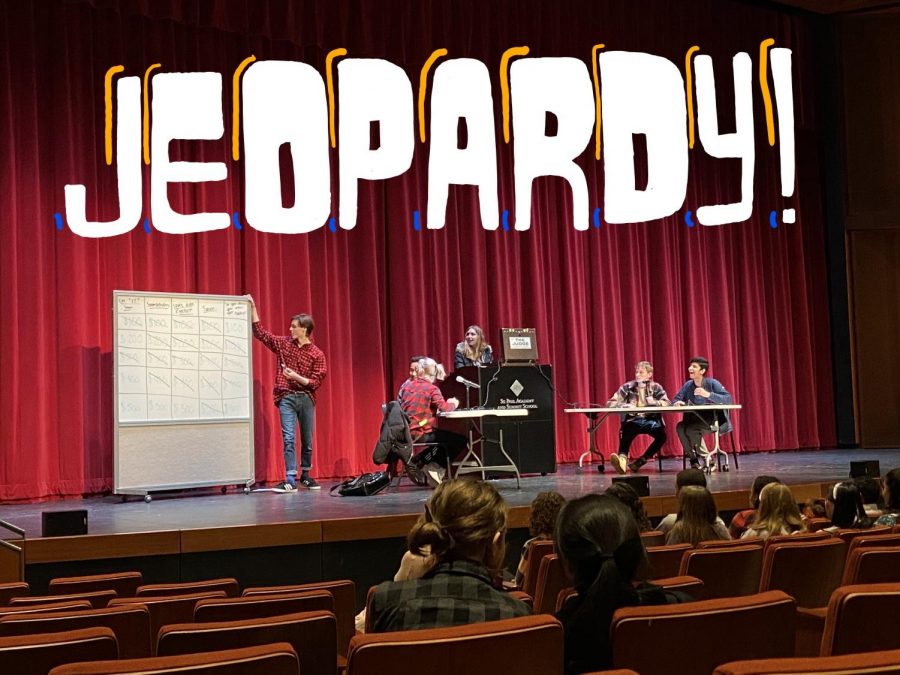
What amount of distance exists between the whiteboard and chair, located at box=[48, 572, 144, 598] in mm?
4089

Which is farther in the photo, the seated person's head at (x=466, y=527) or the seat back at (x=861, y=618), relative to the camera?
the seated person's head at (x=466, y=527)

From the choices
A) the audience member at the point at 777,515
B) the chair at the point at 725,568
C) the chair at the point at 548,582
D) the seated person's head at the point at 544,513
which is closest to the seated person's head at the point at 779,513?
the audience member at the point at 777,515

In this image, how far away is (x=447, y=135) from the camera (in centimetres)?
693

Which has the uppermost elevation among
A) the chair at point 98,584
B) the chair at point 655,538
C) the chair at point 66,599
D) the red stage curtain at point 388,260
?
the red stage curtain at point 388,260

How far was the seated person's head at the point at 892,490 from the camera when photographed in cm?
445

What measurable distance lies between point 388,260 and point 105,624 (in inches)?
323

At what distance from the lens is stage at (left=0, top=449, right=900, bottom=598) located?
5457 millimetres

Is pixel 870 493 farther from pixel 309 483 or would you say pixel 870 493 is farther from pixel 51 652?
pixel 309 483

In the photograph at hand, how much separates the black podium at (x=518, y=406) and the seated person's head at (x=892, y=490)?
15.1 feet

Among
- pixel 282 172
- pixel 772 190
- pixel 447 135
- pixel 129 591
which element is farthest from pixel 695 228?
pixel 129 591

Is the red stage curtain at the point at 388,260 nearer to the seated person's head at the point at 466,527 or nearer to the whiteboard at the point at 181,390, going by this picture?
the whiteboard at the point at 181,390

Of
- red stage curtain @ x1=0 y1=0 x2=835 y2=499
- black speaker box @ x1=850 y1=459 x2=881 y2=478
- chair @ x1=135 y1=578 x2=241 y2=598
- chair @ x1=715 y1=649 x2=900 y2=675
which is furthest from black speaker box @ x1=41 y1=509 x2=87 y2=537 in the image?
black speaker box @ x1=850 y1=459 x2=881 y2=478

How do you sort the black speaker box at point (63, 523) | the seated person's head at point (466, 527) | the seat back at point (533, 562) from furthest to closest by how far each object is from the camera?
the black speaker box at point (63, 523)
the seat back at point (533, 562)
the seated person's head at point (466, 527)

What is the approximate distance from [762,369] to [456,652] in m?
11.5
